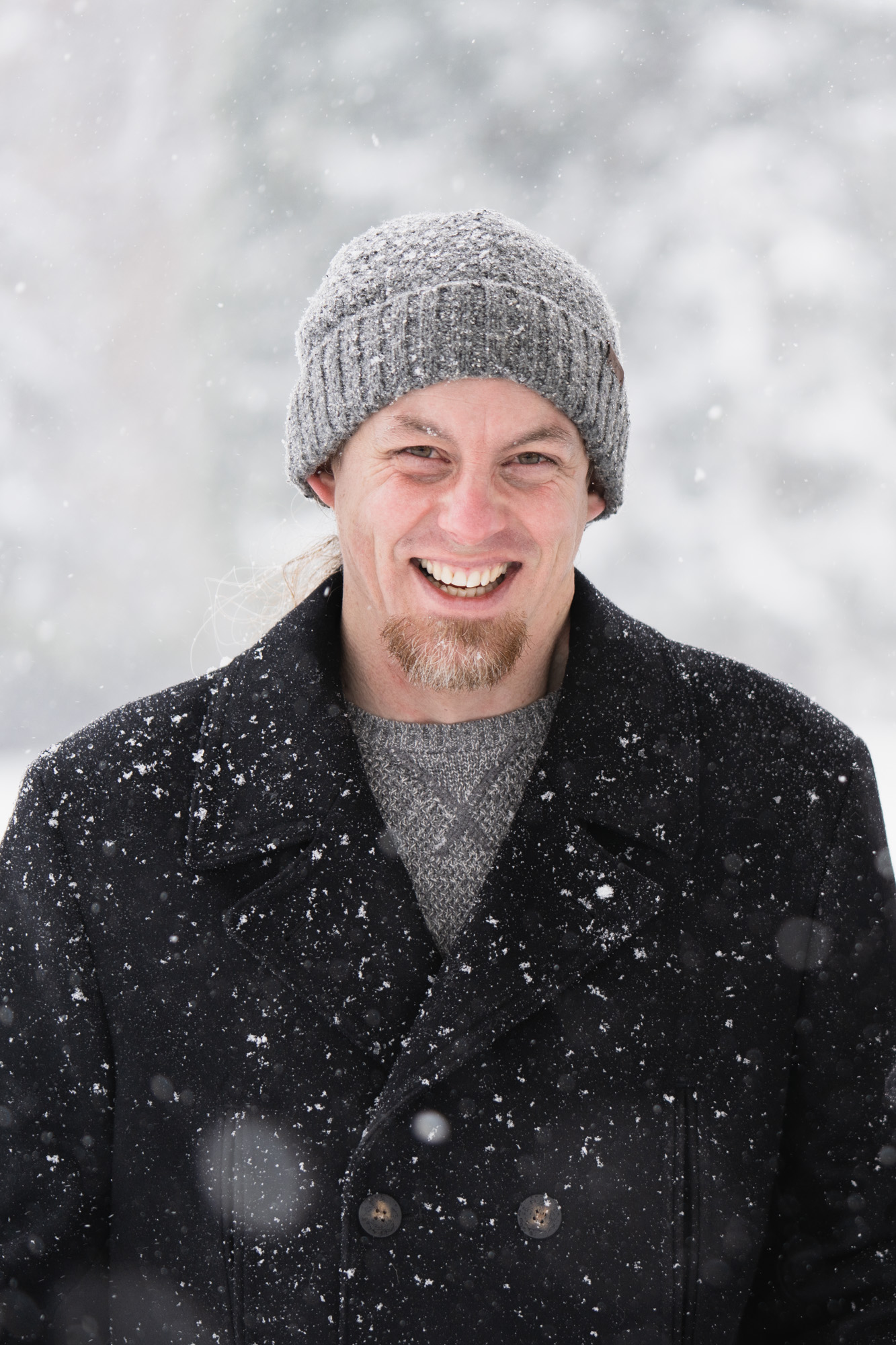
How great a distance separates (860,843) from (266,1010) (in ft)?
2.96

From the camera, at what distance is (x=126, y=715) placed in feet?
5.96

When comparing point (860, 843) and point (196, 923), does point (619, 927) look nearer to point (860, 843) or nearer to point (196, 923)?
point (860, 843)

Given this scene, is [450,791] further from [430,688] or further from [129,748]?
[129,748]

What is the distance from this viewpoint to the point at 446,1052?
4.97 ft

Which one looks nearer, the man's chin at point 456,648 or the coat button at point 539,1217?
the coat button at point 539,1217

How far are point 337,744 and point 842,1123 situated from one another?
918 millimetres

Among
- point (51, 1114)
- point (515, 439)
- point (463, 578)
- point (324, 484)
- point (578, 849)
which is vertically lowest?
point (51, 1114)

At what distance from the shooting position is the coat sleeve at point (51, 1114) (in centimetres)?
164

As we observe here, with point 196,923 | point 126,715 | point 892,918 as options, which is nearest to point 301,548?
point 126,715

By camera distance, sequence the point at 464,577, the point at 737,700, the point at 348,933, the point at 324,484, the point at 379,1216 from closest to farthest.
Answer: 1. the point at 379,1216
2. the point at 348,933
3. the point at 464,577
4. the point at 737,700
5. the point at 324,484

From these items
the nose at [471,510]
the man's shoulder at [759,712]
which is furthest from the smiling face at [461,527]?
the man's shoulder at [759,712]

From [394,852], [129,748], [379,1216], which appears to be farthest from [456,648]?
[379,1216]

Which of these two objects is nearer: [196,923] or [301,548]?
[196,923]

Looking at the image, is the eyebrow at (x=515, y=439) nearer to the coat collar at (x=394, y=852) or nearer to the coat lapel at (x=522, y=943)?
the coat collar at (x=394, y=852)
